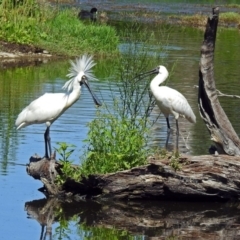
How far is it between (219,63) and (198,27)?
17.2 metres

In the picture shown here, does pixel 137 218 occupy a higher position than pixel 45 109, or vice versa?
pixel 45 109

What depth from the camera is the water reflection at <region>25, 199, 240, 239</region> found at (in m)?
10.6

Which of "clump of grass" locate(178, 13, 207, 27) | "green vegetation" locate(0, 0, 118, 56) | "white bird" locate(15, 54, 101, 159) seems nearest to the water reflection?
"white bird" locate(15, 54, 101, 159)

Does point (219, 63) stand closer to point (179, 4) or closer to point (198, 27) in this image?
point (198, 27)

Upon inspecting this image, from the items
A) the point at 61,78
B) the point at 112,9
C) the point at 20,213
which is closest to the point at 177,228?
the point at 20,213

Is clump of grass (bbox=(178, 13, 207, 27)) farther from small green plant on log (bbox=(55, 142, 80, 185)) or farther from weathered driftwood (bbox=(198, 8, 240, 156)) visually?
small green plant on log (bbox=(55, 142, 80, 185))

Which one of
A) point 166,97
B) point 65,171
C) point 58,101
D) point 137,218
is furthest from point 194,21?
point 137,218

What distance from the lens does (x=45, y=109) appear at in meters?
12.4

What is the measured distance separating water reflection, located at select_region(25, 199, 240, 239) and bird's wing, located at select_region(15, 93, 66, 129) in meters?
1.33

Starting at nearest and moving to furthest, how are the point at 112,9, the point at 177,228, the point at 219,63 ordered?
the point at 177,228 < the point at 219,63 < the point at 112,9

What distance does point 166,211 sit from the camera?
38.0 feet

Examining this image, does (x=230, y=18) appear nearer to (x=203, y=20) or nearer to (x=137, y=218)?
(x=203, y=20)

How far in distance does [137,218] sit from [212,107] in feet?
7.24

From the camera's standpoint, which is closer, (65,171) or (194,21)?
(65,171)
